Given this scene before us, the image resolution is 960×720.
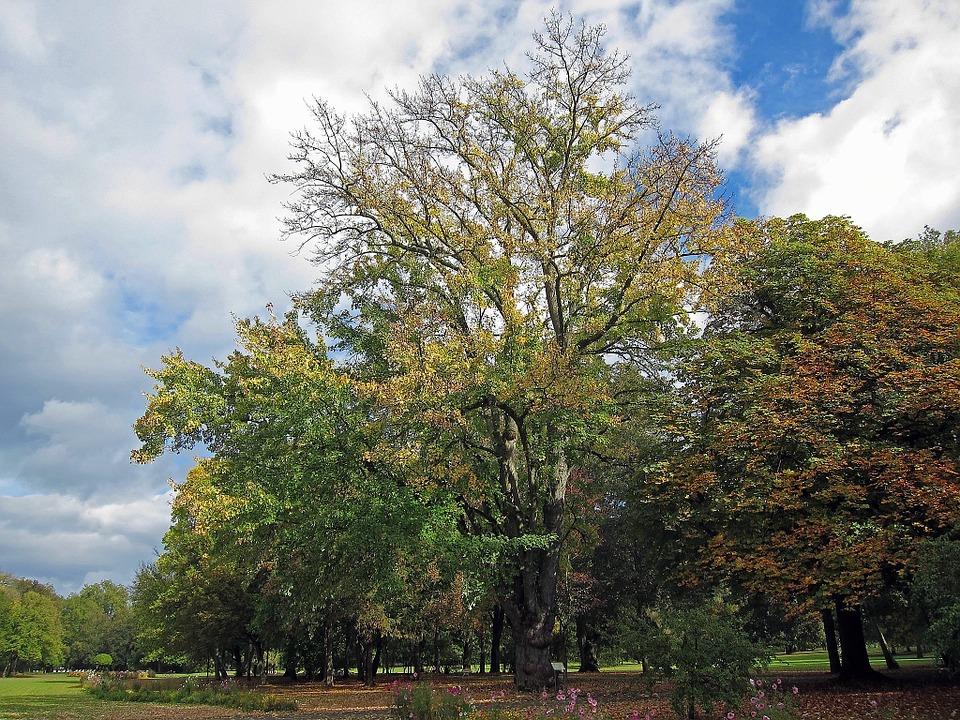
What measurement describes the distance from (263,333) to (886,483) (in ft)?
54.8

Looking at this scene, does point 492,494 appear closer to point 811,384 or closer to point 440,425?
point 440,425

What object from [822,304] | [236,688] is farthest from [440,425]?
[236,688]

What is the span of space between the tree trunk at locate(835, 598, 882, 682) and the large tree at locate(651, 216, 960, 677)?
79mm

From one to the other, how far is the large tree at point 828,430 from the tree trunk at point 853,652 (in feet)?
0.26

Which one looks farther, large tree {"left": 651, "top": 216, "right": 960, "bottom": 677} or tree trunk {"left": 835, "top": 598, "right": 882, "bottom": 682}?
tree trunk {"left": 835, "top": 598, "right": 882, "bottom": 682}

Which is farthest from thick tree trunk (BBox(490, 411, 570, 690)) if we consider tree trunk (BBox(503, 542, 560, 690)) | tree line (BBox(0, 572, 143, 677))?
tree line (BBox(0, 572, 143, 677))

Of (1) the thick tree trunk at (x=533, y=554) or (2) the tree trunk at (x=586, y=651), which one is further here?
(2) the tree trunk at (x=586, y=651)

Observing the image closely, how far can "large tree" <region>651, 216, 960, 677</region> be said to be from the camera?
15.8 m

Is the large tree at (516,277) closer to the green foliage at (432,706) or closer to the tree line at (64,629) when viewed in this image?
the green foliage at (432,706)

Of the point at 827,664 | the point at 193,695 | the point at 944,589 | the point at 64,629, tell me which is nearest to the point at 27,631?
the point at 64,629

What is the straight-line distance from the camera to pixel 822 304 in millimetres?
19328

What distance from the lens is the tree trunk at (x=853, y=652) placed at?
20.4m

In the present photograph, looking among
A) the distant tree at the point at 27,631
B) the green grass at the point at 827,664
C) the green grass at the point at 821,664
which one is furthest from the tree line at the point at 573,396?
the distant tree at the point at 27,631

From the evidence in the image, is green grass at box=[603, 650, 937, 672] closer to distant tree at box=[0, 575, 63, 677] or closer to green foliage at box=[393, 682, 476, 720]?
green foliage at box=[393, 682, 476, 720]
